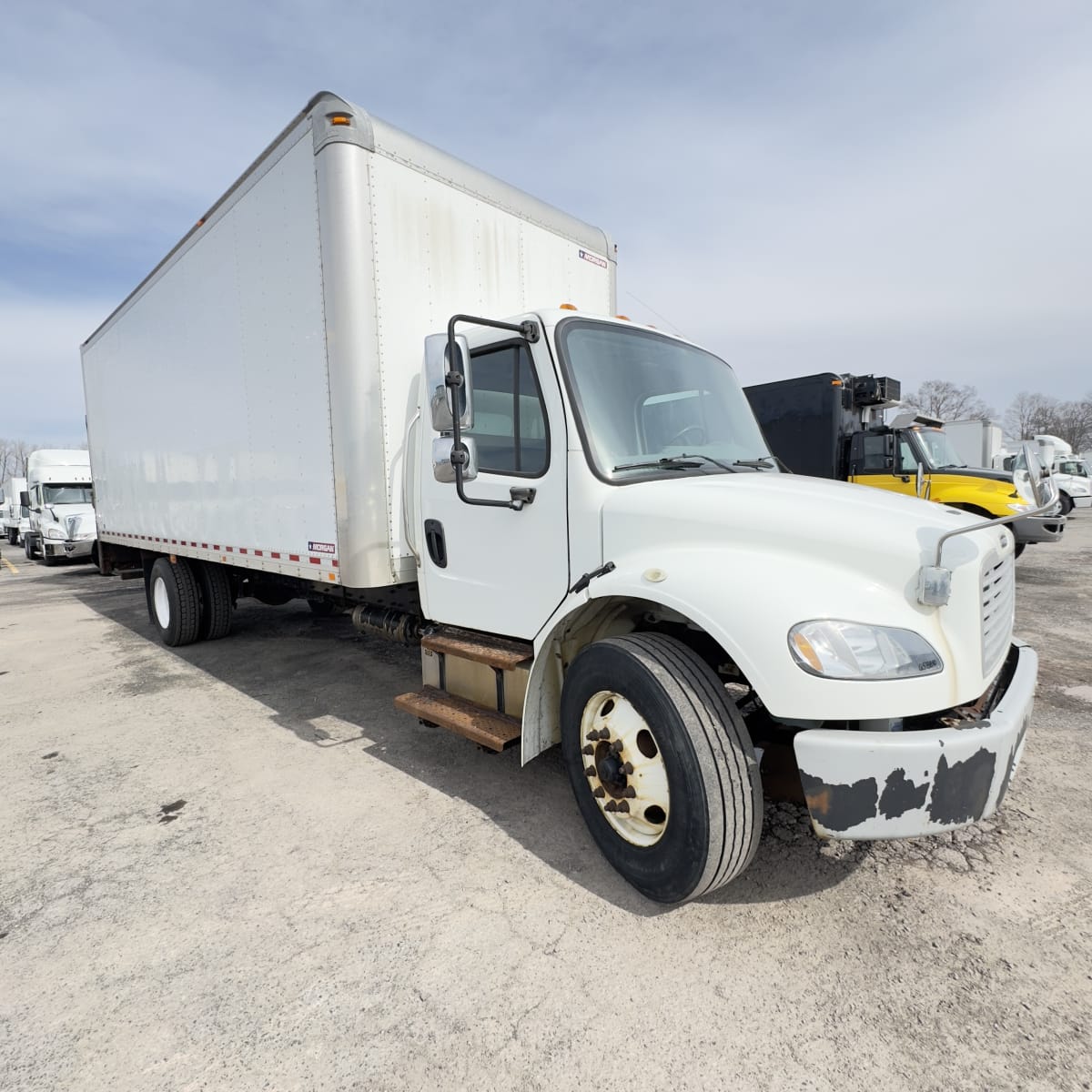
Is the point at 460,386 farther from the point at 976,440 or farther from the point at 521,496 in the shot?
the point at 976,440

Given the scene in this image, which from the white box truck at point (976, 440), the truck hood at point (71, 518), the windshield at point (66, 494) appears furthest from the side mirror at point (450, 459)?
the white box truck at point (976, 440)

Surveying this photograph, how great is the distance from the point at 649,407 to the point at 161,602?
21.6ft

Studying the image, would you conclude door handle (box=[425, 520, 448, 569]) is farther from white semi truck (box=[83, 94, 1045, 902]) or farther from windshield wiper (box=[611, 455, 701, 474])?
windshield wiper (box=[611, 455, 701, 474])

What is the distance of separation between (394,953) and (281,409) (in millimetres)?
3384

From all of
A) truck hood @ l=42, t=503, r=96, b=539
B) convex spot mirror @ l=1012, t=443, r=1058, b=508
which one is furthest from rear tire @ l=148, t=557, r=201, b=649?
truck hood @ l=42, t=503, r=96, b=539

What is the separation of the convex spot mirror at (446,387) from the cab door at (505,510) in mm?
160

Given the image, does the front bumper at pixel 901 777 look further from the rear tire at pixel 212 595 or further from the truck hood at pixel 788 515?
the rear tire at pixel 212 595

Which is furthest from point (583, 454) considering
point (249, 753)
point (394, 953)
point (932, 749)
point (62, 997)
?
point (249, 753)

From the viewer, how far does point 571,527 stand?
2.90m

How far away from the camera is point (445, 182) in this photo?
4012 millimetres

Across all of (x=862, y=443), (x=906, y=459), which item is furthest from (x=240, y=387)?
(x=906, y=459)

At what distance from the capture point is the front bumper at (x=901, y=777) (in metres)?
2.01

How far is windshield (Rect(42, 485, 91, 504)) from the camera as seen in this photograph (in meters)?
18.1

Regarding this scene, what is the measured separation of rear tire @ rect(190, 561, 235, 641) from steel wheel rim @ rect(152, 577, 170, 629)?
16.0 inches
